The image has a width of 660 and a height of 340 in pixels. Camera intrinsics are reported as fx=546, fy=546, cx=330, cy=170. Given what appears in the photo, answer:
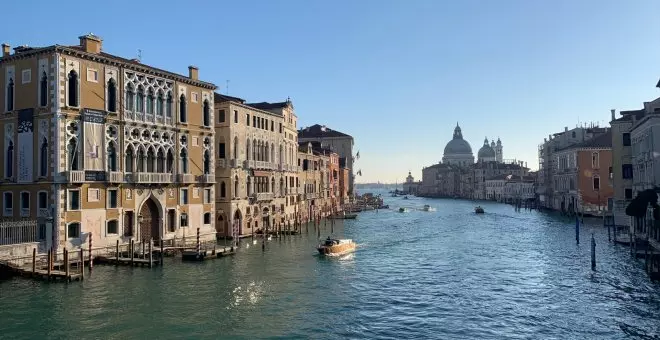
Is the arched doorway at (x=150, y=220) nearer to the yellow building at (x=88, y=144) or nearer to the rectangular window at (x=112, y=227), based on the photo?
the yellow building at (x=88, y=144)

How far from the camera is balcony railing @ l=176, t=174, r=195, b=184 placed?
114 ft

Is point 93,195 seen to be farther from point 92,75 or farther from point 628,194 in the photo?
point 628,194

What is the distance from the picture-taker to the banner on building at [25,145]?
28.1 metres

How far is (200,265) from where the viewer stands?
29.5m

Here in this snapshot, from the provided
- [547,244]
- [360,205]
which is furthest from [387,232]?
[360,205]

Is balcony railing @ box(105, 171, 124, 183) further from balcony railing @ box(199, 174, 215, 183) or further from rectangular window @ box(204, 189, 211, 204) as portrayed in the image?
rectangular window @ box(204, 189, 211, 204)

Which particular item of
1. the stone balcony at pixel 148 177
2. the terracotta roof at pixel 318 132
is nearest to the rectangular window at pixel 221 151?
the stone balcony at pixel 148 177

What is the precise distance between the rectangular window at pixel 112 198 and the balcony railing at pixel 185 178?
4.98 meters

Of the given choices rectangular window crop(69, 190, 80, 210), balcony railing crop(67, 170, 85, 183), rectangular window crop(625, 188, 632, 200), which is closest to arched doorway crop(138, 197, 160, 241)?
rectangular window crop(69, 190, 80, 210)

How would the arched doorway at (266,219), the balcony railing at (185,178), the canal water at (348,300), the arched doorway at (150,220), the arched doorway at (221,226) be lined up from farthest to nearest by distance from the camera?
1. the arched doorway at (266,219)
2. the arched doorway at (221,226)
3. the balcony railing at (185,178)
4. the arched doorway at (150,220)
5. the canal water at (348,300)

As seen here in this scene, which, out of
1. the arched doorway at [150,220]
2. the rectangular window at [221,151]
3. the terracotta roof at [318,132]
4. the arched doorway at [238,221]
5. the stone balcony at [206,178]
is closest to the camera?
the arched doorway at [150,220]

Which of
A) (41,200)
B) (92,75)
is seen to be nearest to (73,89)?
(92,75)

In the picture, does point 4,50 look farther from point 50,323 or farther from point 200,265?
point 50,323

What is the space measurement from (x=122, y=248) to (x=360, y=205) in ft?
233
